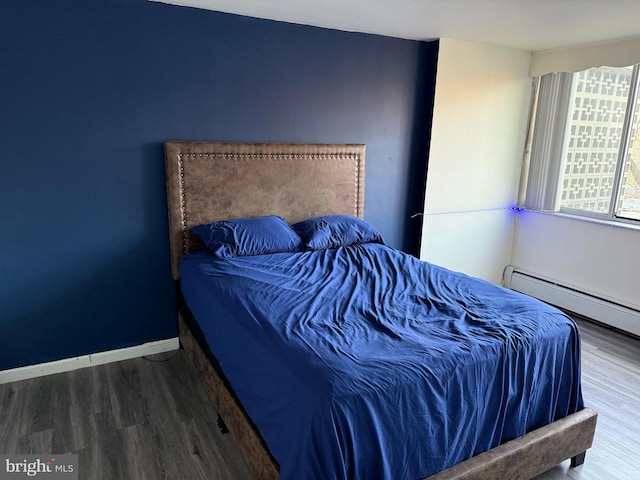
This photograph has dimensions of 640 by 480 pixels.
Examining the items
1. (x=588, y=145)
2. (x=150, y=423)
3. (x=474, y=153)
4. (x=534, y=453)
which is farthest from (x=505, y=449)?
(x=588, y=145)

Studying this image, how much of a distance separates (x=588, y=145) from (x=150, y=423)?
392 centimetres

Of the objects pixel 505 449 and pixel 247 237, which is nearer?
pixel 505 449

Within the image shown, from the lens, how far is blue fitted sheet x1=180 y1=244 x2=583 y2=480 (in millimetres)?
1401

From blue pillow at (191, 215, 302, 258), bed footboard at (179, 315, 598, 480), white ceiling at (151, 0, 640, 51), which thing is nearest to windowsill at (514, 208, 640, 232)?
white ceiling at (151, 0, 640, 51)

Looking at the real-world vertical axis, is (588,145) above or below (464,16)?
below

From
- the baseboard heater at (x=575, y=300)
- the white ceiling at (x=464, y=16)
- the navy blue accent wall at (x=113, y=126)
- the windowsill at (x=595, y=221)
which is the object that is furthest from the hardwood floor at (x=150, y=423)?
the white ceiling at (x=464, y=16)

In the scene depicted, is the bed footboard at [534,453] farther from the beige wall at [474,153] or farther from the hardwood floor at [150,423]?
the beige wall at [474,153]

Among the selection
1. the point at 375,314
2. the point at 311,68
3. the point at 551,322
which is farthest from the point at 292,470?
the point at 311,68

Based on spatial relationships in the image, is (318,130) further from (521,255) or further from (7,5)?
(521,255)

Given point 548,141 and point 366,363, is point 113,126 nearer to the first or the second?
point 366,363

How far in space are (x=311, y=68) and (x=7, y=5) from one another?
1791 millimetres

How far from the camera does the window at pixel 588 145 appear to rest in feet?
11.4

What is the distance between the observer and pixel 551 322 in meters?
1.93

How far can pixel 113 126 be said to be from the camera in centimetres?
260
